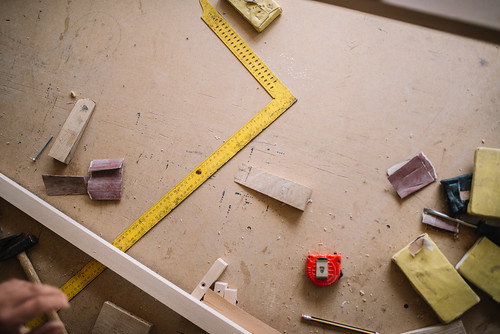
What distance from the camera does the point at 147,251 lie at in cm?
226

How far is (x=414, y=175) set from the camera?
2.12 meters

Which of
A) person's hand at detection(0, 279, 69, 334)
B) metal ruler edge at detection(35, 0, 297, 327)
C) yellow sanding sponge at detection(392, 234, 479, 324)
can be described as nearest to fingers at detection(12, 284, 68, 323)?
person's hand at detection(0, 279, 69, 334)

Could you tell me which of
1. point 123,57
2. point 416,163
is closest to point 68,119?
point 123,57

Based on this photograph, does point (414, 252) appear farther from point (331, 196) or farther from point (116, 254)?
point (116, 254)

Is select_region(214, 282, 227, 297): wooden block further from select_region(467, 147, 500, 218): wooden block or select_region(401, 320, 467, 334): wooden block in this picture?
select_region(467, 147, 500, 218): wooden block

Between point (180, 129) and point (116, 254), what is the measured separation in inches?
36.4

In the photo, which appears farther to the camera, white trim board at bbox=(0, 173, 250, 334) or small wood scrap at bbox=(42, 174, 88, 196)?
small wood scrap at bbox=(42, 174, 88, 196)

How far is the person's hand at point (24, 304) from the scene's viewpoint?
1.25 metres

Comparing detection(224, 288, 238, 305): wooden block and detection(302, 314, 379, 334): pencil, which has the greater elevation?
detection(224, 288, 238, 305): wooden block

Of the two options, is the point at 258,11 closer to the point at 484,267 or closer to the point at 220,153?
the point at 220,153

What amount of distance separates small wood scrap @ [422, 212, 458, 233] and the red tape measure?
0.60 meters

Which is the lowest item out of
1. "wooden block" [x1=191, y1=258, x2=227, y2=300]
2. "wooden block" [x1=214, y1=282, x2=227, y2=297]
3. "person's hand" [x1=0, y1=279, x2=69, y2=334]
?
"wooden block" [x1=214, y1=282, x2=227, y2=297]

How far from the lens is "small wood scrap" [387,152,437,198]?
6.94 ft

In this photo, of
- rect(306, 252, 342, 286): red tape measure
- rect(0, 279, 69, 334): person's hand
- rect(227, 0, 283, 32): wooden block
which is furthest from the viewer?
rect(227, 0, 283, 32): wooden block
